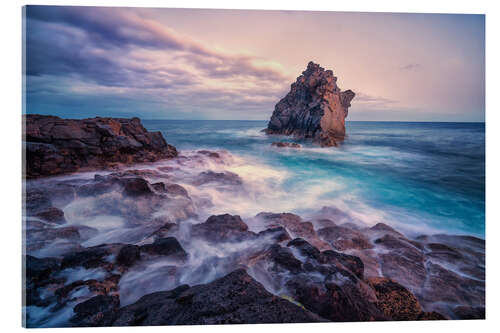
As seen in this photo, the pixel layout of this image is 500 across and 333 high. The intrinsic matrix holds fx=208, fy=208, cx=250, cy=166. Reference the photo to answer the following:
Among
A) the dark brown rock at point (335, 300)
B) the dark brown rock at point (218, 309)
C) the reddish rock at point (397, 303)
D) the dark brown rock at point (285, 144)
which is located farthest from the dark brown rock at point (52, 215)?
the reddish rock at point (397, 303)

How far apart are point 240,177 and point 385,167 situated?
7.75ft

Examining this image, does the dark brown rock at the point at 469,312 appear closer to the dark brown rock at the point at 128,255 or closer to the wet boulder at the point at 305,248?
the wet boulder at the point at 305,248

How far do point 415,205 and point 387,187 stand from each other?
0.42m

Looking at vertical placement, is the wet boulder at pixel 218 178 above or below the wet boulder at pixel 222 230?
above

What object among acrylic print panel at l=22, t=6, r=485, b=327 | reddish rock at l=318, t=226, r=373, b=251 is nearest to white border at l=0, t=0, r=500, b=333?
acrylic print panel at l=22, t=6, r=485, b=327

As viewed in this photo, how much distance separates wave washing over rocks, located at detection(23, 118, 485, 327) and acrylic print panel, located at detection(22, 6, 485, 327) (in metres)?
0.02

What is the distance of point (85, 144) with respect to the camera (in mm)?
3414

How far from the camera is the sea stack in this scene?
3.60 metres

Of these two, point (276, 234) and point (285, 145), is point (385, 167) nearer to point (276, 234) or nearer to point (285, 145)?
point (285, 145)

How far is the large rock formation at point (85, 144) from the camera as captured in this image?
2934mm

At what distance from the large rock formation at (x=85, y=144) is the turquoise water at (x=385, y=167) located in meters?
0.38

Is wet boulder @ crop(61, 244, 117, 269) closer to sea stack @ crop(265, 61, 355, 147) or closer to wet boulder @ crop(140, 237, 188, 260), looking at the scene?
wet boulder @ crop(140, 237, 188, 260)
